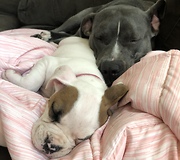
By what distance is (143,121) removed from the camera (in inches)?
46.0

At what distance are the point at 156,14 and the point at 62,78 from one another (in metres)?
0.86

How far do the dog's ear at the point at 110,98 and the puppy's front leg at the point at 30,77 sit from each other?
1.28 ft

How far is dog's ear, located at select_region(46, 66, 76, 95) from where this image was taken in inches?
53.1

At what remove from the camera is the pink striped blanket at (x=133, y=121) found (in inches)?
43.3

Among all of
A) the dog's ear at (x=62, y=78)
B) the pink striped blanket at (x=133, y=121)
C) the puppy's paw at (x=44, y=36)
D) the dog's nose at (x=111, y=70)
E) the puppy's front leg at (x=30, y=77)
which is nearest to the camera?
the pink striped blanket at (x=133, y=121)

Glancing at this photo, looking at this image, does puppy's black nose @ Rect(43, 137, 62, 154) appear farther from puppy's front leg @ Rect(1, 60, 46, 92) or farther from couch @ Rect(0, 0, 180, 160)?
puppy's front leg @ Rect(1, 60, 46, 92)

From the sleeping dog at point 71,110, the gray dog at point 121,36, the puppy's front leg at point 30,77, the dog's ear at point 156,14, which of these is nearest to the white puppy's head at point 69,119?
the sleeping dog at point 71,110

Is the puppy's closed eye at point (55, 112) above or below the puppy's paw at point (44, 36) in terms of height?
above

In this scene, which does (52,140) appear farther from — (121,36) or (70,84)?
(121,36)

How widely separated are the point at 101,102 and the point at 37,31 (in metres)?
1.33

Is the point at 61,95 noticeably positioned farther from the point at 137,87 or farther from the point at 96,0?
the point at 96,0

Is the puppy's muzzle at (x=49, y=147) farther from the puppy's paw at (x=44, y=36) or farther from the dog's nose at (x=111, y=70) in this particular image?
the puppy's paw at (x=44, y=36)

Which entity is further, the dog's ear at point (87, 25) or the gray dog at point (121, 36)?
the dog's ear at point (87, 25)

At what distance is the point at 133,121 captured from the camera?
1.17 m
